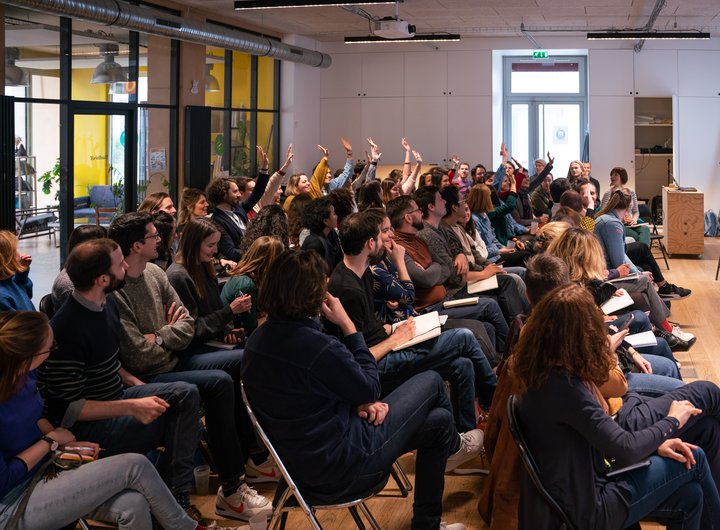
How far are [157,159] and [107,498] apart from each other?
9.63 m

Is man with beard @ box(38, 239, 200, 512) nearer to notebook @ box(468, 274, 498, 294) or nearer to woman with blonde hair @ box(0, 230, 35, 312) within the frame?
woman with blonde hair @ box(0, 230, 35, 312)

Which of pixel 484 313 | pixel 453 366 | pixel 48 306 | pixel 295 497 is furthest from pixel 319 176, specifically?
pixel 295 497

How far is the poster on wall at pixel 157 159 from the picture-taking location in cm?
1203

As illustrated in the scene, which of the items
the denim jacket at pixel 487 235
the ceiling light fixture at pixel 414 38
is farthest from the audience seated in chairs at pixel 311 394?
the ceiling light fixture at pixel 414 38

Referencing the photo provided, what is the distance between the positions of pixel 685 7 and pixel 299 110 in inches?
275

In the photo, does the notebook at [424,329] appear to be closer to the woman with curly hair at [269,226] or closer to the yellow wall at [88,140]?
the woman with curly hair at [269,226]

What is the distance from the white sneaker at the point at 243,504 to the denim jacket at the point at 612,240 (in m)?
3.98

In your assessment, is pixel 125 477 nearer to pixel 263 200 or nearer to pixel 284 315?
pixel 284 315

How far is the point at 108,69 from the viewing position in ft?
35.9

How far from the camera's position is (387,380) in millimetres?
4484

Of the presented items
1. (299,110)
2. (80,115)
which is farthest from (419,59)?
(80,115)

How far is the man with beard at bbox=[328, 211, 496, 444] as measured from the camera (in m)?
4.32

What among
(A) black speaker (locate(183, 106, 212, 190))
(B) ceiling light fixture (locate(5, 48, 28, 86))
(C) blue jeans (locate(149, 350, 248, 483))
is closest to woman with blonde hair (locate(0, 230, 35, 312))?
(C) blue jeans (locate(149, 350, 248, 483))

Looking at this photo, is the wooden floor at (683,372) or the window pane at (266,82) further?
the window pane at (266,82)
